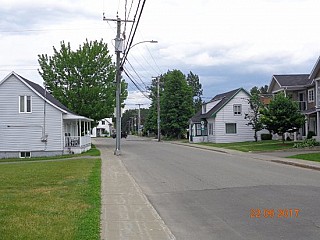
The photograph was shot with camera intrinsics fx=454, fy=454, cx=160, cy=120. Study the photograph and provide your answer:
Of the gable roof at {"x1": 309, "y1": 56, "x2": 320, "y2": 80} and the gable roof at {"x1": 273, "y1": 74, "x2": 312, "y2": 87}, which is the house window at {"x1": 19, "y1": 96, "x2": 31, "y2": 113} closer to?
the gable roof at {"x1": 309, "y1": 56, "x2": 320, "y2": 80}

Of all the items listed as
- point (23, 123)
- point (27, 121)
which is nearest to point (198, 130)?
point (27, 121)

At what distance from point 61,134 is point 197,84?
3624 inches

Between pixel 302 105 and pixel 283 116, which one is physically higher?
pixel 302 105

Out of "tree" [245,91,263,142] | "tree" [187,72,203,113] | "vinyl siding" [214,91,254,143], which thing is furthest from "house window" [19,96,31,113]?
"tree" [187,72,203,113]

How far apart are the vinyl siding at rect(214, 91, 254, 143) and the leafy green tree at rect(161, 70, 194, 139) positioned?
1752 cm

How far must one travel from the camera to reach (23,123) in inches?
1382

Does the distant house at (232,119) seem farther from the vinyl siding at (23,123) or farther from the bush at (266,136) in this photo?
the vinyl siding at (23,123)

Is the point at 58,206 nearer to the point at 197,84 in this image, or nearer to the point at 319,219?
the point at 319,219

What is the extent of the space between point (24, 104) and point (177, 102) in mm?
40045

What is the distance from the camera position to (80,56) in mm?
49125

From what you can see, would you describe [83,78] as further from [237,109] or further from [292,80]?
[292,80]

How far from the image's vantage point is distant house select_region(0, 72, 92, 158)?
34.7 meters

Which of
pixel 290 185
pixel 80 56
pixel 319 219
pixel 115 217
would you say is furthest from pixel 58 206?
pixel 80 56

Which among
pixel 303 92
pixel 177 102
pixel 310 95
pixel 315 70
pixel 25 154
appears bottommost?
pixel 25 154
